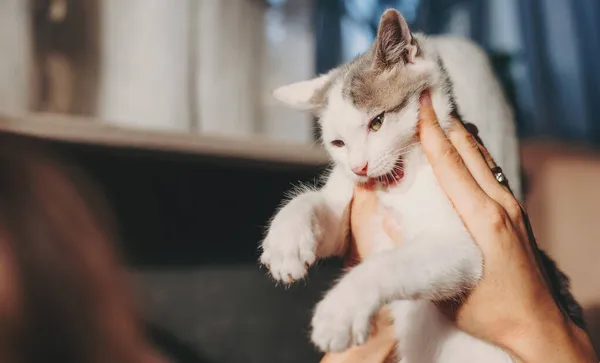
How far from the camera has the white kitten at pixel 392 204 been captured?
1.69ft

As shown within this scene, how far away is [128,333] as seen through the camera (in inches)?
14.8

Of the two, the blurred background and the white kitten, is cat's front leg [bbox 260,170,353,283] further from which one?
the blurred background

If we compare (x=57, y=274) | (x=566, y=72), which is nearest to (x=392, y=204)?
(x=57, y=274)

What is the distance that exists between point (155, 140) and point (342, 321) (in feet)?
1.87

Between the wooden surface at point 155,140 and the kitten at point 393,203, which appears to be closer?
the kitten at point 393,203

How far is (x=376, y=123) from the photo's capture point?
0.63 m

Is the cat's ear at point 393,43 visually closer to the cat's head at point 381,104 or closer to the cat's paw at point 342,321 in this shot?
the cat's head at point 381,104

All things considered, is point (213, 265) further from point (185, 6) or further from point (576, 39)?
point (576, 39)

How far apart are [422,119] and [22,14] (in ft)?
2.24

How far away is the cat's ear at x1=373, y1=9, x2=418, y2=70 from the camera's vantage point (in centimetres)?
59

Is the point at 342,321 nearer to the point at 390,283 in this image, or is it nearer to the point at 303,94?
the point at 390,283

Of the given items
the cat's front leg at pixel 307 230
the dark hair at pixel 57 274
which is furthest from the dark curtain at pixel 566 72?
the dark hair at pixel 57 274

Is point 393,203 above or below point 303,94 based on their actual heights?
below

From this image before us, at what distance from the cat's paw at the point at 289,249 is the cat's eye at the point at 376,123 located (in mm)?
147
